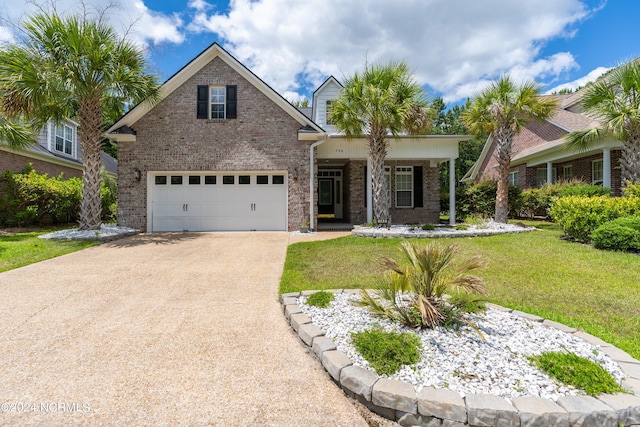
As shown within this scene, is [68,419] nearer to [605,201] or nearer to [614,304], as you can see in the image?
[614,304]

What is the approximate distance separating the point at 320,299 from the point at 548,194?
49.0 feet

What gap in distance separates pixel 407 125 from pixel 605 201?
5928mm

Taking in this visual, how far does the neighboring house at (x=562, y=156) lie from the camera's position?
547 inches

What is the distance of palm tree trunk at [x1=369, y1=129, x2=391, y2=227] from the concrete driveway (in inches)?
238

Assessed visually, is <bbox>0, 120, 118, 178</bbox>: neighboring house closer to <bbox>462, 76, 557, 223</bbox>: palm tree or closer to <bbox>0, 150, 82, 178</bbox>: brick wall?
<bbox>0, 150, 82, 178</bbox>: brick wall

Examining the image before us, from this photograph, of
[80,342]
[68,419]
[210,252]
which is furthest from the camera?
[210,252]

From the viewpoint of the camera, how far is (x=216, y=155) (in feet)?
39.5

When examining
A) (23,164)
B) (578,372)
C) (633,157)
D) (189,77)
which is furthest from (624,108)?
(23,164)

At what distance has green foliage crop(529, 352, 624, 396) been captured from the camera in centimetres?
229

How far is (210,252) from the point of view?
834cm

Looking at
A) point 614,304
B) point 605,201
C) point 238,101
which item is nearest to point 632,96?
point 605,201

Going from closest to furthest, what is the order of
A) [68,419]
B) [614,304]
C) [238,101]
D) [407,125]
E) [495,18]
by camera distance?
[68,419], [614,304], [495,18], [407,125], [238,101]

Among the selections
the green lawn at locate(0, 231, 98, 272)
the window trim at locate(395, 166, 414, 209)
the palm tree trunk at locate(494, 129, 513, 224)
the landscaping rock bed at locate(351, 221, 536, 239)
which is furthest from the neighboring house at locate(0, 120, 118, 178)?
the palm tree trunk at locate(494, 129, 513, 224)

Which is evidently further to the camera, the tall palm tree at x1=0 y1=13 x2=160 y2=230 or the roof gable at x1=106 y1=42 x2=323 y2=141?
the roof gable at x1=106 y1=42 x2=323 y2=141
